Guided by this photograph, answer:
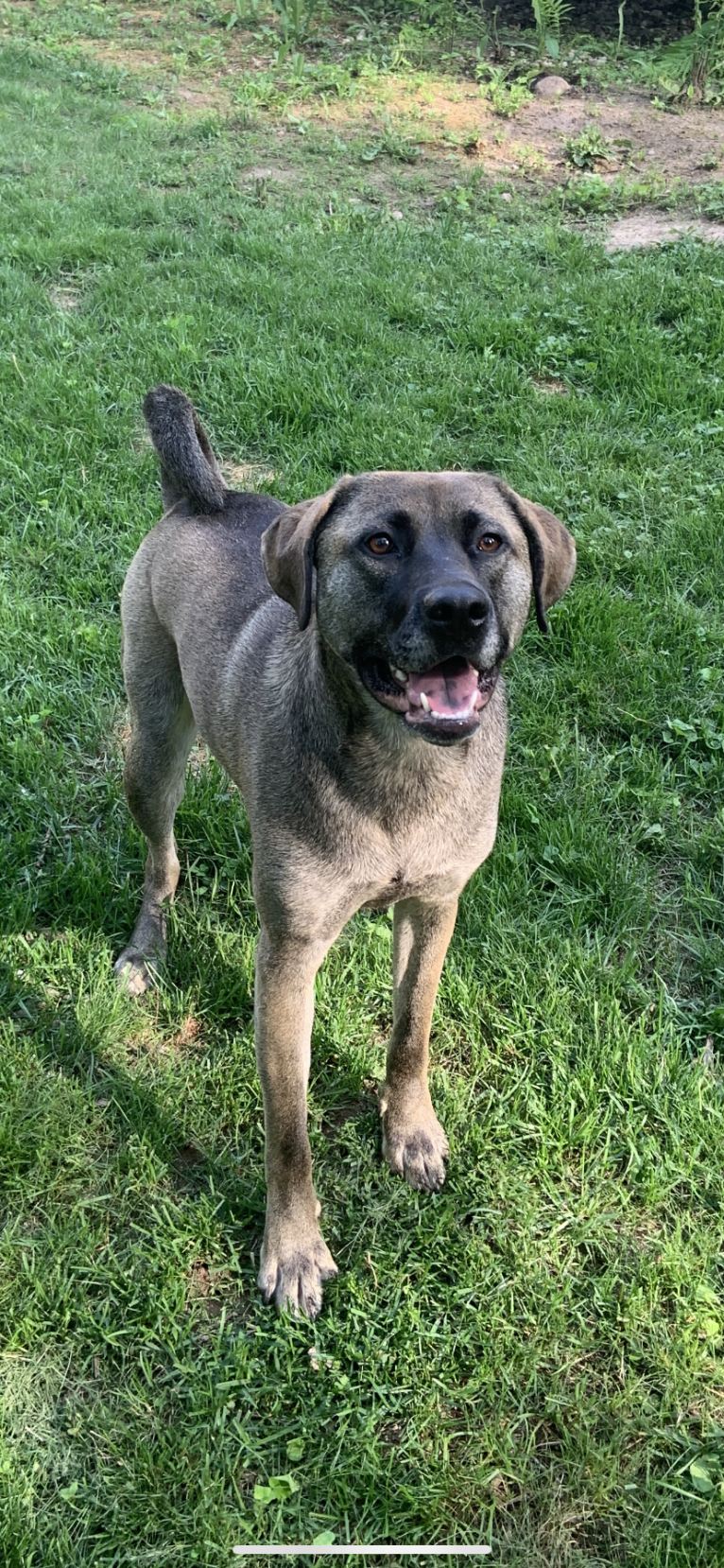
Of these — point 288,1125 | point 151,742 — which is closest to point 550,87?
point 151,742

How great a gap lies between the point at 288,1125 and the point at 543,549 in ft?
5.02

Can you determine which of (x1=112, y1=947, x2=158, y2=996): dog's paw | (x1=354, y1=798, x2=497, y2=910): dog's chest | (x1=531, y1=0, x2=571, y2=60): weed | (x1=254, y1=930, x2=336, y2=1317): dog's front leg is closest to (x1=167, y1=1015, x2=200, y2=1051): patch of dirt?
(x1=112, y1=947, x2=158, y2=996): dog's paw

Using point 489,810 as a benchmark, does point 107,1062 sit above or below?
below

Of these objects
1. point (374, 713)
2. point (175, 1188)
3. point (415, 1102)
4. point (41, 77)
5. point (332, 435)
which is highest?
point (41, 77)

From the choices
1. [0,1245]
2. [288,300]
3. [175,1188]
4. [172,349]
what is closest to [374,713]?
[175,1188]

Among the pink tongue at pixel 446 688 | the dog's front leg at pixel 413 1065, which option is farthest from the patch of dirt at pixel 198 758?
the pink tongue at pixel 446 688

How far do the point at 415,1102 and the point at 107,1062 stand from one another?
93cm

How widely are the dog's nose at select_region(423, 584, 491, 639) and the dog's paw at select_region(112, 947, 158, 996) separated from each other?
1.80 metres

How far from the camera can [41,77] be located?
11.1 metres

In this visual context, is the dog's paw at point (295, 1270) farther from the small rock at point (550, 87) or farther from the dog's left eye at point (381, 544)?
the small rock at point (550, 87)

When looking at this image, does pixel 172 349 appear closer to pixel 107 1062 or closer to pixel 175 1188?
pixel 107 1062

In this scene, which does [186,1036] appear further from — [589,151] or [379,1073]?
[589,151]

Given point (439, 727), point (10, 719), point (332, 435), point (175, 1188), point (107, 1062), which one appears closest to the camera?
point (439, 727)

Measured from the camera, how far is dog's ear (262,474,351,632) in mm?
2357
